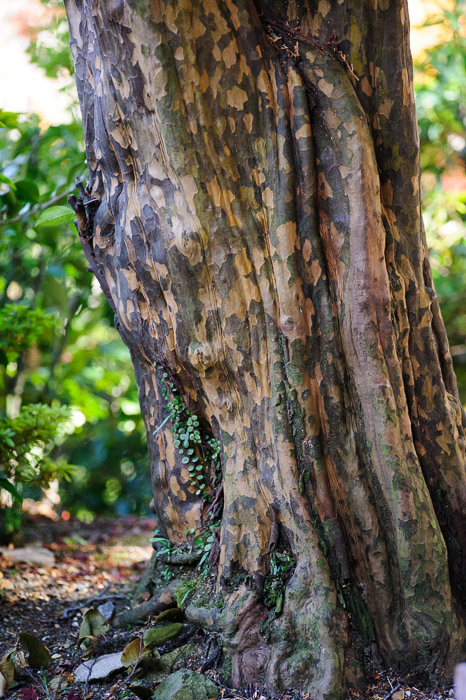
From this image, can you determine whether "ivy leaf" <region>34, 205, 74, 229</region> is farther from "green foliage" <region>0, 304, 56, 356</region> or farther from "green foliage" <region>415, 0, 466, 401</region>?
"green foliage" <region>415, 0, 466, 401</region>

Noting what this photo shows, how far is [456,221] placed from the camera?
559cm

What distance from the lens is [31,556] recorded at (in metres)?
3.30

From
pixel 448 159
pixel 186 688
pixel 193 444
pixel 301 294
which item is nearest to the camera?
pixel 186 688

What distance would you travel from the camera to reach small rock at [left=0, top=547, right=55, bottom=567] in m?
3.23

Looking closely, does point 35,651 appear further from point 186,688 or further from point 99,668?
point 186,688

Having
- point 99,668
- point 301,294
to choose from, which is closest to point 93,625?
point 99,668

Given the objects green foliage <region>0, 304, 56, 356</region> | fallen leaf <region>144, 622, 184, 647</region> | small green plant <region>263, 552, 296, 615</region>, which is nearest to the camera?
small green plant <region>263, 552, 296, 615</region>

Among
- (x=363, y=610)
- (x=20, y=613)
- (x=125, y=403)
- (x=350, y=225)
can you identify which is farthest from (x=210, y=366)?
(x=125, y=403)

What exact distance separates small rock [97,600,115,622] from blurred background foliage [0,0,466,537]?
48.8 inches

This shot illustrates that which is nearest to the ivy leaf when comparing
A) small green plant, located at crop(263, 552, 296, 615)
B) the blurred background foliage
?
the blurred background foliage

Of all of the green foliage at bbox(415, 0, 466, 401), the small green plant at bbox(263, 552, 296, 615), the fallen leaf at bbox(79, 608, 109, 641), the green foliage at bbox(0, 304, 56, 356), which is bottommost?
the fallen leaf at bbox(79, 608, 109, 641)

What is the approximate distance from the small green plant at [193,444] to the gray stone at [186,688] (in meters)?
0.65

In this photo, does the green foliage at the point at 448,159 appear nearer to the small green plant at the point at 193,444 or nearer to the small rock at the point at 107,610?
the small green plant at the point at 193,444

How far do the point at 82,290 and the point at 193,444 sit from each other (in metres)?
2.52
